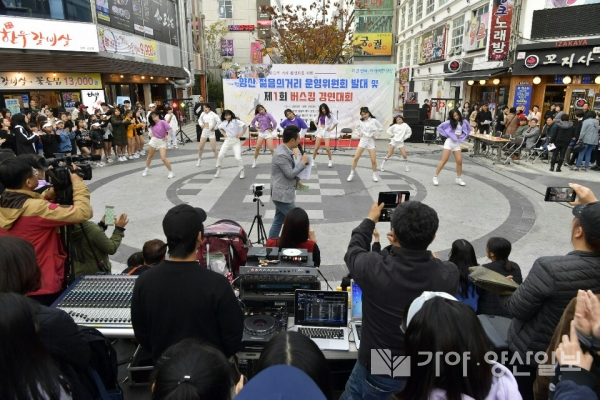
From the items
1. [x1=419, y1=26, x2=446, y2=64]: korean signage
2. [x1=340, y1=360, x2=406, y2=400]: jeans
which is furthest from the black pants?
[x1=419, y1=26, x2=446, y2=64]: korean signage

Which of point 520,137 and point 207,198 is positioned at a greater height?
point 520,137

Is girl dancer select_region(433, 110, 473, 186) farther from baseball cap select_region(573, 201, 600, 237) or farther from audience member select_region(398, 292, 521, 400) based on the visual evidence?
audience member select_region(398, 292, 521, 400)

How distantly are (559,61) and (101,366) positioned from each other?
18.8 m

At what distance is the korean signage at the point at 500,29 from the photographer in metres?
16.7

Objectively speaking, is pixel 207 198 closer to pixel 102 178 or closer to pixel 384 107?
pixel 102 178

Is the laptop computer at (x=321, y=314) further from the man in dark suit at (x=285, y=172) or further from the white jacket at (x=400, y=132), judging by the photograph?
the white jacket at (x=400, y=132)

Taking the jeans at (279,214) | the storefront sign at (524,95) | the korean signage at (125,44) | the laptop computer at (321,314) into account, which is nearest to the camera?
the laptop computer at (321,314)

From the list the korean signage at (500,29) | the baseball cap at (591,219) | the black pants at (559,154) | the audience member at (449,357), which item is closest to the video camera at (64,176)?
the audience member at (449,357)

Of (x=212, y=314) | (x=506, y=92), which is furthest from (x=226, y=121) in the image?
(x=506, y=92)

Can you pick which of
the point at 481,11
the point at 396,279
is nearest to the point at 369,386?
the point at 396,279

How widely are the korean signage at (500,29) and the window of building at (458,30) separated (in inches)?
213

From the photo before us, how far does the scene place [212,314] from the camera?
84.9 inches

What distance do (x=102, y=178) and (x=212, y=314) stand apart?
32.6 ft

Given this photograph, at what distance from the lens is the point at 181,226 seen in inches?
85.9
